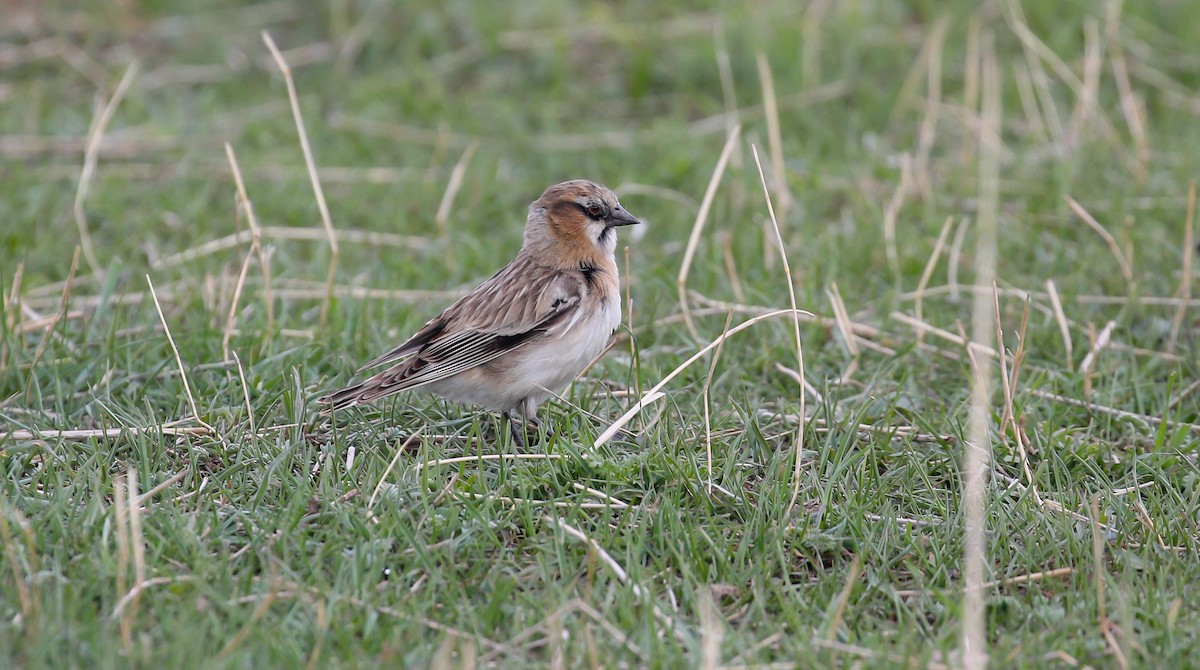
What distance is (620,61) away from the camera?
984 cm

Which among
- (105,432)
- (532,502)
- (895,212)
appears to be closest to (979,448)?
(532,502)

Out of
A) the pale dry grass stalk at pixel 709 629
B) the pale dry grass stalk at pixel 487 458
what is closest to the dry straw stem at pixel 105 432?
the pale dry grass stalk at pixel 487 458

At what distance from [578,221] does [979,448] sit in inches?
75.0

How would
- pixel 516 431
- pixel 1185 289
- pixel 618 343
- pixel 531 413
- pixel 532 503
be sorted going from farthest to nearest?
pixel 618 343 < pixel 1185 289 < pixel 531 413 < pixel 516 431 < pixel 532 503

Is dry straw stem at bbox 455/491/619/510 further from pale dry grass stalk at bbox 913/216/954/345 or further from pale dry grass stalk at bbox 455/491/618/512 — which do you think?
pale dry grass stalk at bbox 913/216/954/345

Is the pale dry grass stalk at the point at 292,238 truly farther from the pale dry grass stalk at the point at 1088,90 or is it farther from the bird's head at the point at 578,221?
the pale dry grass stalk at the point at 1088,90

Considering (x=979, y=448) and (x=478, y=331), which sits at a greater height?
(x=478, y=331)

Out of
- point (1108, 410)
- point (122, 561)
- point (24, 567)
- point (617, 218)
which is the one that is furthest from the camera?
point (617, 218)

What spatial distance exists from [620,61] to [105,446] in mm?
5862

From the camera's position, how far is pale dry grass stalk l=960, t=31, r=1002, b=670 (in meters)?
3.73

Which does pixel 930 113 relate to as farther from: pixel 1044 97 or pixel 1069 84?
pixel 1069 84

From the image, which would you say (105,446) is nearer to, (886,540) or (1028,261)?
(886,540)

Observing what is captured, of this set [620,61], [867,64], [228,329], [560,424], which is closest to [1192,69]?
[867,64]

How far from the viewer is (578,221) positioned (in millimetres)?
5648
